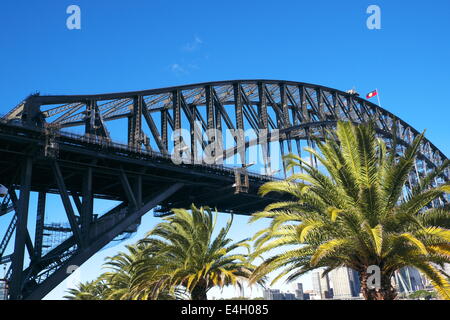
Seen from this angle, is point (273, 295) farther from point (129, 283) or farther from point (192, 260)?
point (192, 260)

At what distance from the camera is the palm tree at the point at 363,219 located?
52.2 feet

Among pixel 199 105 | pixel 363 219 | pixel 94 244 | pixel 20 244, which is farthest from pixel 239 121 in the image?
pixel 363 219

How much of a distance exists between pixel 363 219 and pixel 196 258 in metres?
13.9

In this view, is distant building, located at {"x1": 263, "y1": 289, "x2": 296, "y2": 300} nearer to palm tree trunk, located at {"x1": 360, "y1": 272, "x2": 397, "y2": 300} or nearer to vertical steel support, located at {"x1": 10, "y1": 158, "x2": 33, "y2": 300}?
palm tree trunk, located at {"x1": 360, "y1": 272, "x2": 397, "y2": 300}

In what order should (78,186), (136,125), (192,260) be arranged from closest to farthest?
(192,260)
(136,125)
(78,186)

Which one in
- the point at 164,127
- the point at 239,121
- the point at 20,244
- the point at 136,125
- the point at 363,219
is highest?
the point at 239,121

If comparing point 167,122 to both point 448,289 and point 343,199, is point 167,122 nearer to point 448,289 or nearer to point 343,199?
point 343,199

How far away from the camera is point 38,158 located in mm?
38344

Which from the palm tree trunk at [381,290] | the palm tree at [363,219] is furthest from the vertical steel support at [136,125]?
the palm tree trunk at [381,290]

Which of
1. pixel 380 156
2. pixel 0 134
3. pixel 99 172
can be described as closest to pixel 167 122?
pixel 99 172

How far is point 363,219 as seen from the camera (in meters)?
16.3

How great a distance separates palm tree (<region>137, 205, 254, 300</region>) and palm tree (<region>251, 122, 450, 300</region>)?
10416 mm

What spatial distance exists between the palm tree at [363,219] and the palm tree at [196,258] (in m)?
10.4
